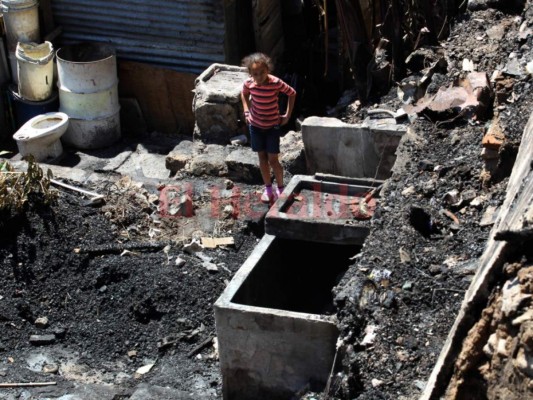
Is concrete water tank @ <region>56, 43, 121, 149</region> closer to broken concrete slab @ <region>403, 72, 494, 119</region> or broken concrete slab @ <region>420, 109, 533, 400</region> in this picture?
broken concrete slab @ <region>403, 72, 494, 119</region>

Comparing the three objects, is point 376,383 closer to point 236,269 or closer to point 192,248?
point 236,269

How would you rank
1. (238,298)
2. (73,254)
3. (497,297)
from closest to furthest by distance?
(497,297)
(238,298)
(73,254)

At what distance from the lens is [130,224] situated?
26.7ft

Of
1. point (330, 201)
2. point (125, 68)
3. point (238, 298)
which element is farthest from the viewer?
point (125, 68)

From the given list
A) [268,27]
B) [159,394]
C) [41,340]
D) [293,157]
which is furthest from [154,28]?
[159,394]

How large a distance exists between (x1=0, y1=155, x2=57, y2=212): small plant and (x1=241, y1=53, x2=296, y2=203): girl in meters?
1.86

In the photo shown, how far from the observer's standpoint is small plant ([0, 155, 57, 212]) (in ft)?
25.7

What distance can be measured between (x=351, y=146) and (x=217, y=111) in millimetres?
2048

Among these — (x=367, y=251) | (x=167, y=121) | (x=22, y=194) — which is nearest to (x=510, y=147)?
(x=367, y=251)

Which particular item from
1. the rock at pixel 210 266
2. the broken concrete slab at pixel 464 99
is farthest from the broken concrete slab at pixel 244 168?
the broken concrete slab at pixel 464 99

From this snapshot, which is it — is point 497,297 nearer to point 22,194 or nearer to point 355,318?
point 355,318

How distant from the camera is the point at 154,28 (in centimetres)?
1138

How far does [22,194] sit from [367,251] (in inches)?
144

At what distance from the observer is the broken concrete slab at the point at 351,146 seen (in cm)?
770
